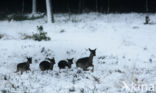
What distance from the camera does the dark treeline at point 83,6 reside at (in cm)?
3031

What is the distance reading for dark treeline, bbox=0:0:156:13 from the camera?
30.3 m

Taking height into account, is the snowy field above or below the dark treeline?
below

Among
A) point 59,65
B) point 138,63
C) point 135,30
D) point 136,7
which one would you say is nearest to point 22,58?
point 59,65

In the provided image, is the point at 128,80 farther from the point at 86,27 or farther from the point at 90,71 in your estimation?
the point at 86,27

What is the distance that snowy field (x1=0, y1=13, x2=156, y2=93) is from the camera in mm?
11172

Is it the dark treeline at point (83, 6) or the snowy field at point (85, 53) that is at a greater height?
the dark treeline at point (83, 6)

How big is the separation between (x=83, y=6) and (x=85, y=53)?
15948 mm

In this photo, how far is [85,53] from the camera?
16.5 meters

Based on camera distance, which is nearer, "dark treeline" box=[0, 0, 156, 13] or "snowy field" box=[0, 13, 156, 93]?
"snowy field" box=[0, 13, 156, 93]

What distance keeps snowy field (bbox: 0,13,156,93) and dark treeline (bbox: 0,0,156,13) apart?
344 centimetres

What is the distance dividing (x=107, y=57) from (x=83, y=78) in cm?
401

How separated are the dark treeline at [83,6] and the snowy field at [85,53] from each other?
11.3ft

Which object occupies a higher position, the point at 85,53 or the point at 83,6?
the point at 83,6

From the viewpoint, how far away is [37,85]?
443 inches
